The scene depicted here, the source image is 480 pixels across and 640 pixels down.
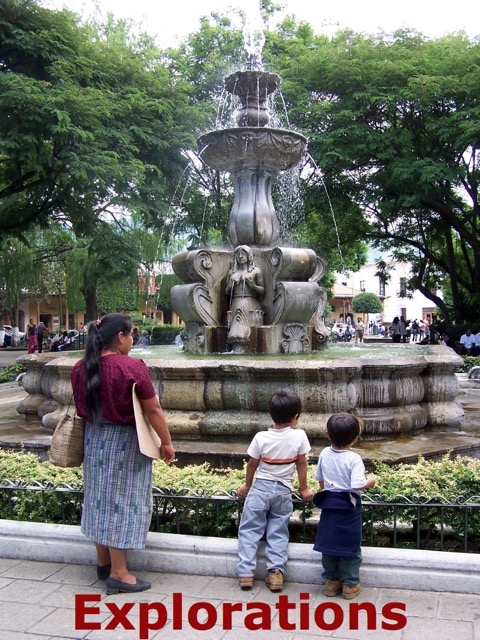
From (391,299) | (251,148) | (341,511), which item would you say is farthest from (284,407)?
(391,299)

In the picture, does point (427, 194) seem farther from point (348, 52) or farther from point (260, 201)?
point (260, 201)

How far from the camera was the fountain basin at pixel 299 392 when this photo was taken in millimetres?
6660

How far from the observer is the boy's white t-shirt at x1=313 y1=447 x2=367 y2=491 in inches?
150

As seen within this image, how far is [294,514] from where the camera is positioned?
4.39 meters

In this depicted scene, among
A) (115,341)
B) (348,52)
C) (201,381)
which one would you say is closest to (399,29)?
A: (348,52)

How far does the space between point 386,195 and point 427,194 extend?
188cm

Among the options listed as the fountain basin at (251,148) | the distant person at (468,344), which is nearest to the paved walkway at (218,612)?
the fountain basin at (251,148)

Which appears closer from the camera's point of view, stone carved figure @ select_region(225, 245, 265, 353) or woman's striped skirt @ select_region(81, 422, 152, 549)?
woman's striped skirt @ select_region(81, 422, 152, 549)

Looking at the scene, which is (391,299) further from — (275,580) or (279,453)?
(275,580)

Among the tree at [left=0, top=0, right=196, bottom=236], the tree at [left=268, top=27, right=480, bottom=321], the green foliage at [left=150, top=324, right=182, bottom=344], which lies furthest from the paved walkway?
the green foliage at [left=150, top=324, right=182, bottom=344]

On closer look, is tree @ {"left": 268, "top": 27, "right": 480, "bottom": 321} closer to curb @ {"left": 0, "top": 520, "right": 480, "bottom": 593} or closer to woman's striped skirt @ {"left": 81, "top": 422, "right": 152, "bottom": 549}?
curb @ {"left": 0, "top": 520, "right": 480, "bottom": 593}

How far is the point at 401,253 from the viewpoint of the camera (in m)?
30.2

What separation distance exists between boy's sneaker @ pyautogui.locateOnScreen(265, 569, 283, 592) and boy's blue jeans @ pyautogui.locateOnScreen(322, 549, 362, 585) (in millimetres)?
247

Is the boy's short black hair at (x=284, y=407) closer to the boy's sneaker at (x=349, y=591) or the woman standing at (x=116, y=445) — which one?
the woman standing at (x=116, y=445)
